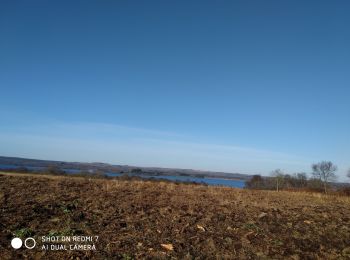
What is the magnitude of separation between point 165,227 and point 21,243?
4420 millimetres

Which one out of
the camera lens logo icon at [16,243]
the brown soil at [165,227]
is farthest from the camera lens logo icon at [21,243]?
the brown soil at [165,227]

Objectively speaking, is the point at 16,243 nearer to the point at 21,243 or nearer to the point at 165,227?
the point at 21,243

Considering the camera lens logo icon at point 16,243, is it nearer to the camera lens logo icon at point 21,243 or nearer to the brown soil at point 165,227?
the camera lens logo icon at point 21,243

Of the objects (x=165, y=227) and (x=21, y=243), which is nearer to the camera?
(x=21, y=243)

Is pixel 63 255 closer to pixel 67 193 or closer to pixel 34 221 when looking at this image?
pixel 34 221

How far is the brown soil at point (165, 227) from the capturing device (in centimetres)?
908

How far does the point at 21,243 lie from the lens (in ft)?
28.6

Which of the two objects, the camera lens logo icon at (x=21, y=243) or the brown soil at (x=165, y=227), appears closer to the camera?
the camera lens logo icon at (x=21, y=243)

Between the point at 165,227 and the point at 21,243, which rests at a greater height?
the point at 165,227

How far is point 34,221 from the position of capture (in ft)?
34.4

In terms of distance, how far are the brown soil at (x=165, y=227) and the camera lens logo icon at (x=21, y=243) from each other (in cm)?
14

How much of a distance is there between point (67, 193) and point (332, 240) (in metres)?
11.3

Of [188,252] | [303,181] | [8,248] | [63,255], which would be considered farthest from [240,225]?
[303,181]

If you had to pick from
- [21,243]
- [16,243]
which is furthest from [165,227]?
[16,243]
